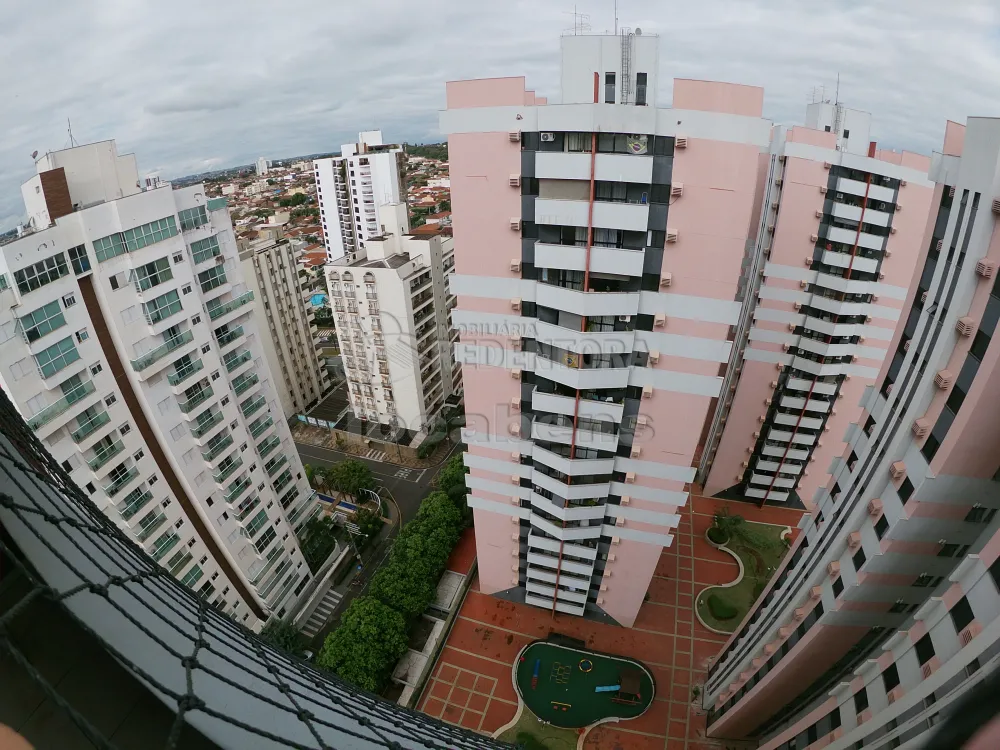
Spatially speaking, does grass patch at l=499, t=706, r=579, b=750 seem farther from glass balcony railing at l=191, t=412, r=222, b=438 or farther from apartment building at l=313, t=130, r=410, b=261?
apartment building at l=313, t=130, r=410, b=261

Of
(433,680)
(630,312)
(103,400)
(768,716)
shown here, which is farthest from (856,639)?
(103,400)

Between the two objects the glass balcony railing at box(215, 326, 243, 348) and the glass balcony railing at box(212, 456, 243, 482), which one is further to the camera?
the glass balcony railing at box(215, 326, 243, 348)

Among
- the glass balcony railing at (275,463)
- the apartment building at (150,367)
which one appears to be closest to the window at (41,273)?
the apartment building at (150,367)

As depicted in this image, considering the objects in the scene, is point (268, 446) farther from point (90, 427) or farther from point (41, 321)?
point (41, 321)

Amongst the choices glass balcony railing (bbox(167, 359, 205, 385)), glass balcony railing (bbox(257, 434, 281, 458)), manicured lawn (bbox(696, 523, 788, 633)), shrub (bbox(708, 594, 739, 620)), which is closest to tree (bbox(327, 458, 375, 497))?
glass balcony railing (bbox(257, 434, 281, 458))

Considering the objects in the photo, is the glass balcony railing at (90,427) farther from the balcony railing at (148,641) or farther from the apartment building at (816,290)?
the apartment building at (816,290)
